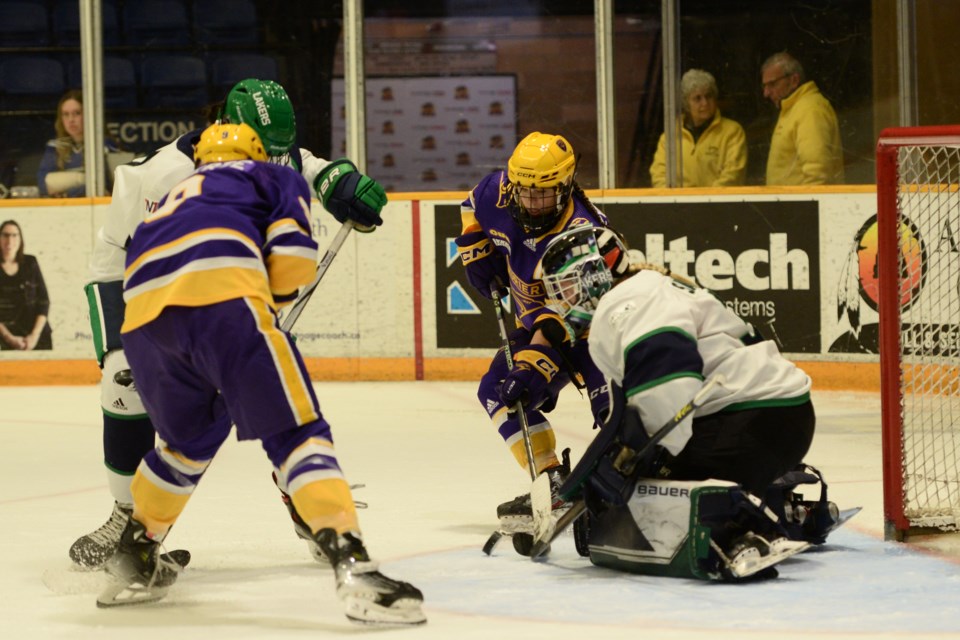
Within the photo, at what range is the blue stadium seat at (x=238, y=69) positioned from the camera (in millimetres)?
8477

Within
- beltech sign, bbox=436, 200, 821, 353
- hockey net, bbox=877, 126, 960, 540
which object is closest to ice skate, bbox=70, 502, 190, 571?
hockey net, bbox=877, 126, 960, 540

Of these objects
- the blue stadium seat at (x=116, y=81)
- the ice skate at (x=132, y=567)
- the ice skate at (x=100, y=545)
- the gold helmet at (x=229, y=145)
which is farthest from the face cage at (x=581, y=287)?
the blue stadium seat at (x=116, y=81)

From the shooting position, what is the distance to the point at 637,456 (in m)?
3.15

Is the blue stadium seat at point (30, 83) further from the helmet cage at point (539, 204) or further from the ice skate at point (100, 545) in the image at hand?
the ice skate at point (100, 545)

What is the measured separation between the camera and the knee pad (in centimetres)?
356

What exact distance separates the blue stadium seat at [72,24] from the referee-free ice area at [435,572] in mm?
3317

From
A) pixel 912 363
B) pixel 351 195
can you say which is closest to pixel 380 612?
pixel 351 195

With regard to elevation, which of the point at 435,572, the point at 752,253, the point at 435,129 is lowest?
the point at 435,572

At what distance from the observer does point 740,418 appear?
3264 mm

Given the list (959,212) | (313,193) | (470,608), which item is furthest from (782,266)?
(470,608)

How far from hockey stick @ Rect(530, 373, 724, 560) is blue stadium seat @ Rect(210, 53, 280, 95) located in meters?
5.49

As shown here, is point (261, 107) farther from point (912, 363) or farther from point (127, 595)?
point (912, 363)

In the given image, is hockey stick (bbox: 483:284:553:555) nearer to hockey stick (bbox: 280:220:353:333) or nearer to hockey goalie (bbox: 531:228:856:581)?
hockey goalie (bbox: 531:228:856:581)

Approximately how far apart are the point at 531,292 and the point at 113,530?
1.24 metres
